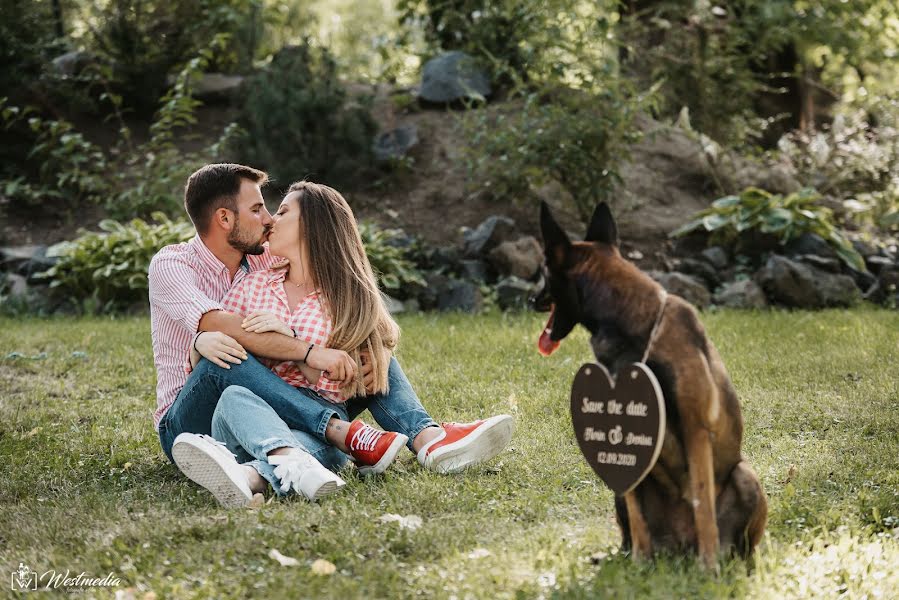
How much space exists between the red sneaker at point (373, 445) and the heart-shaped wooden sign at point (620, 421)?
4.13 ft

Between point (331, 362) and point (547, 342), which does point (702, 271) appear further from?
point (547, 342)

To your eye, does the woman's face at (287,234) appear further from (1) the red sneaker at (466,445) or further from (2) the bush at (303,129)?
(2) the bush at (303,129)

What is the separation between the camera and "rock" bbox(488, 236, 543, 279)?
794 centimetres

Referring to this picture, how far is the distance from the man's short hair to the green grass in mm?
1073

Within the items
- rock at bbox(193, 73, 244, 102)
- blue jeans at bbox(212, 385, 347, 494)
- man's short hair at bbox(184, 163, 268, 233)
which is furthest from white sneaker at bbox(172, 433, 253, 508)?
rock at bbox(193, 73, 244, 102)

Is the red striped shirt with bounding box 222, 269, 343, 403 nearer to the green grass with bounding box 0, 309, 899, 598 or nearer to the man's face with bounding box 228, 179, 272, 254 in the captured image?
the man's face with bounding box 228, 179, 272, 254

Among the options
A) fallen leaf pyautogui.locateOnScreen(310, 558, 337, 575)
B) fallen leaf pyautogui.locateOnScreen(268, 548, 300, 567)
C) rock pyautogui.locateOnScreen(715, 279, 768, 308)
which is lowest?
rock pyautogui.locateOnScreen(715, 279, 768, 308)

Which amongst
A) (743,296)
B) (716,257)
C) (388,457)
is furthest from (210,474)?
(716,257)

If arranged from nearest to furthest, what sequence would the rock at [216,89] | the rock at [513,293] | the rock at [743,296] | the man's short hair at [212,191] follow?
the man's short hair at [212,191] → the rock at [513,293] → the rock at [743,296] → the rock at [216,89]

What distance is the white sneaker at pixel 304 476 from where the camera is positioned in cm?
340

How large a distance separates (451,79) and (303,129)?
2.08m

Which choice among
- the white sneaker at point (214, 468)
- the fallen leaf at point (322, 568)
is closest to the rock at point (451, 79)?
the white sneaker at point (214, 468)

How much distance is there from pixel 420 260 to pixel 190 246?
14.2ft

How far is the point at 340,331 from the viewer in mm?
3818
